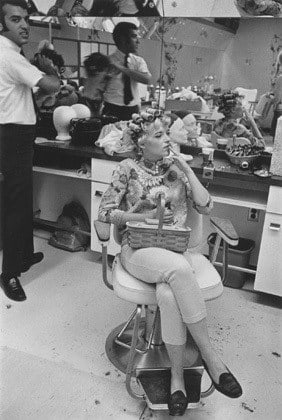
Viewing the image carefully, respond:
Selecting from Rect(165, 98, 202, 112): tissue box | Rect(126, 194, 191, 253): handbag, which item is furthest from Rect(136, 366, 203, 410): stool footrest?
Rect(165, 98, 202, 112): tissue box

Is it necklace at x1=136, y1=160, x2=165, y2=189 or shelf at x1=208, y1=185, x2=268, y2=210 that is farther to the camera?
shelf at x1=208, y1=185, x2=268, y2=210

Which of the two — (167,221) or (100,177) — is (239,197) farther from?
(100,177)

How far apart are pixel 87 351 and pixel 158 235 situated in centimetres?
80

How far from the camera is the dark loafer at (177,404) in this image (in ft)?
5.61

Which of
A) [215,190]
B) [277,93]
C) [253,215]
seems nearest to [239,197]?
[215,190]

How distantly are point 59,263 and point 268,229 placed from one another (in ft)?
4.99

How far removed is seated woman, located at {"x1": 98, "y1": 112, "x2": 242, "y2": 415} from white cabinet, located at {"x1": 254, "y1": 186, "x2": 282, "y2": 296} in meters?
0.58

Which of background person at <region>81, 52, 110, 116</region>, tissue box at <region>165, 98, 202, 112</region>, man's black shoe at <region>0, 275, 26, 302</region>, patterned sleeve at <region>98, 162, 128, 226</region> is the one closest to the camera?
patterned sleeve at <region>98, 162, 128, 226</region>

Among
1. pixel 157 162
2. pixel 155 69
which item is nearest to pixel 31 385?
pixel 157 162

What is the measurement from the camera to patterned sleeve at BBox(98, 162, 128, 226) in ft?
6.59

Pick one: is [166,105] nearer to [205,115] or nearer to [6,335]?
[205,115]

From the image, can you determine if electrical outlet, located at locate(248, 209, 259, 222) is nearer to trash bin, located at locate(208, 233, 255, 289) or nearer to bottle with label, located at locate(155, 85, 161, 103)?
trash bin, located at locate(208, 233, 255, 289)

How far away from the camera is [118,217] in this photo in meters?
2.01

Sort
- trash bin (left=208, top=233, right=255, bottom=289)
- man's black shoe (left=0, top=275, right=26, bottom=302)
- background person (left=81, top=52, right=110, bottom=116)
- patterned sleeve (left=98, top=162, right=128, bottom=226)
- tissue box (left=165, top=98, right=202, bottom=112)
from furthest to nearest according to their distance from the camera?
background person (left=81, top=52, right=110, bottom=116) < tissue box (left=165, top=98, right=202, bottom=112) < trash bin (left=208, top=233, right=255, bottom=289) < man's black shoe (left=0, top=275, right=26, bottom=302) < patterned sleeve (left=98, top=162, right=128, bottom=226)
